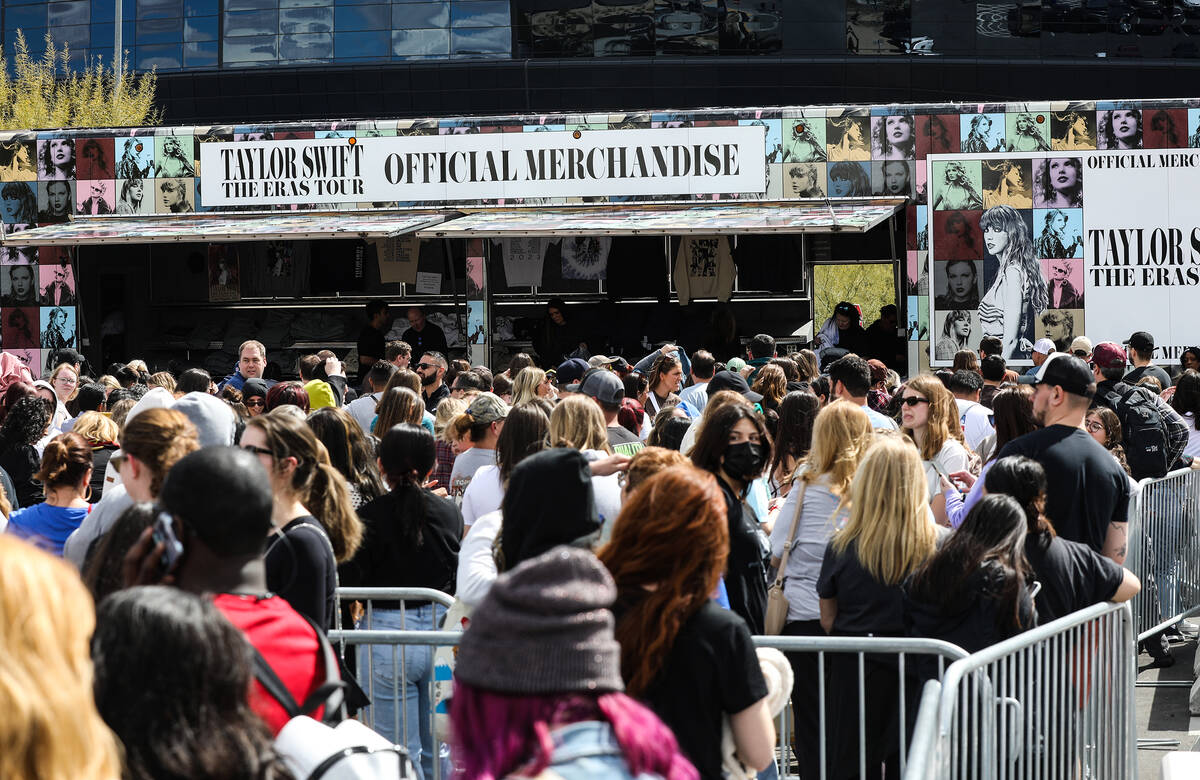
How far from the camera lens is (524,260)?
19.2m

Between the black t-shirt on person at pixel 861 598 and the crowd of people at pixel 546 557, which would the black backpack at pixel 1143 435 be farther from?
the black t-shirt on person at pixel 861 598

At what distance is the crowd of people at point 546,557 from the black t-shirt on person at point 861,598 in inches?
0.5

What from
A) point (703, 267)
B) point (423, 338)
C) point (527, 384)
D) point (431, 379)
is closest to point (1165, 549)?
point (527, 384)

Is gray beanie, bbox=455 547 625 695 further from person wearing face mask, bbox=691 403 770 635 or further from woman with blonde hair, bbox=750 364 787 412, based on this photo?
woman with blonde hair, bbox=750 364 787 412

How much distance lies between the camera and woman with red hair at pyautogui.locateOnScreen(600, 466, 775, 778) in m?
3.41

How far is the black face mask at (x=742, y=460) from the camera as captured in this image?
18.1ft

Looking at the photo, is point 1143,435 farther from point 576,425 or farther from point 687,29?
point 687,29

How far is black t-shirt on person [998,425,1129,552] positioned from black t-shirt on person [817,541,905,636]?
1235mm

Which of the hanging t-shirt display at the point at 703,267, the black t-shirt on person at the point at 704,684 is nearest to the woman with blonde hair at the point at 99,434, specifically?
the black t-shirt on person at the point at 704,684

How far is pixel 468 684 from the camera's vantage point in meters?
2.43

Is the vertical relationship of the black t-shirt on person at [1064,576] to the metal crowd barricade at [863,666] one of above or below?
above

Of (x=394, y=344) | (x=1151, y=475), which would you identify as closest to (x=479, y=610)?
(x=1151, y=475)

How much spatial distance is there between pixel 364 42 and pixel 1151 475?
1006 inches

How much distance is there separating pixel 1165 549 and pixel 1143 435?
82cm
